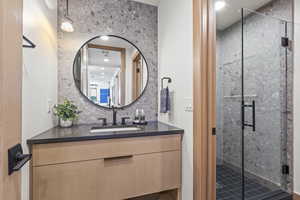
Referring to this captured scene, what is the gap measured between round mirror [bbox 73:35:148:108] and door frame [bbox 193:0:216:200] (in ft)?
3.24

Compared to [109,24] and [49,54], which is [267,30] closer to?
[109,24]

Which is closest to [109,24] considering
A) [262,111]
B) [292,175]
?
[262,111]

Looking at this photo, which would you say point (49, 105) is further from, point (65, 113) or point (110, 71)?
point (110, 71)

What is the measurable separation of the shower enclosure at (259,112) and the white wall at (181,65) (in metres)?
0.85

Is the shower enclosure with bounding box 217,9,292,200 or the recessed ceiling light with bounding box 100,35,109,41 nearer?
the shower enclosure with bounding box 217,9,292,200

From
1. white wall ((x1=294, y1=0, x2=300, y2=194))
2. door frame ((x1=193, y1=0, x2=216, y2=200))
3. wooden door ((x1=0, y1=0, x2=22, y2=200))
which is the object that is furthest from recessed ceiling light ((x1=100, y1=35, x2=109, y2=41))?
white wall ((x1=294, y1=0, x2=300, y2=194))

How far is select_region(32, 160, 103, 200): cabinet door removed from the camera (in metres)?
1.17

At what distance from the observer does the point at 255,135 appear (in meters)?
2.17

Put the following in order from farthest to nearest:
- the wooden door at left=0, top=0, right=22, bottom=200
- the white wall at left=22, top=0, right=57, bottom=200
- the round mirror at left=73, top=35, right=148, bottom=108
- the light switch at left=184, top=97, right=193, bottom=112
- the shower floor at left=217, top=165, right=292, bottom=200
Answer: the round mirror at left=73, top=35, right=148, bottom=108, the shower floor at left=217, top=165, right=292, bottom=200, the light switch at left=184, top=97, right=193, bottom=112, the white wall at left=22, top=0, right=57, bottom=200, the wooden door at left=0, top=0, right=22, bottom=200

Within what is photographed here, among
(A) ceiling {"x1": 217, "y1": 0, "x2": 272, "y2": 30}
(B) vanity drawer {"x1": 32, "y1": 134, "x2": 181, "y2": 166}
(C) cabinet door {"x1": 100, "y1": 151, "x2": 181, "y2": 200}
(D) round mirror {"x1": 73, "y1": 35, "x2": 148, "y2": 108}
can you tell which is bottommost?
(C) cabinet door {"x1": 100, "y1": 151, "x2": 181, "y2": 200}

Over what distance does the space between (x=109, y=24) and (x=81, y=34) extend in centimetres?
38

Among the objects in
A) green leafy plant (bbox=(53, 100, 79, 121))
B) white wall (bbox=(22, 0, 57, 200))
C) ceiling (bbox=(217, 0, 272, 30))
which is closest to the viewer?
white wall (bbox=(22, 0, 57, 200))

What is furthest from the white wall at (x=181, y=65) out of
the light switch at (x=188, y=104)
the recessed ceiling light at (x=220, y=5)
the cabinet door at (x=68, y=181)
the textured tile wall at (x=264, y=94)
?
the textured tile wall at (x=264, y=94)

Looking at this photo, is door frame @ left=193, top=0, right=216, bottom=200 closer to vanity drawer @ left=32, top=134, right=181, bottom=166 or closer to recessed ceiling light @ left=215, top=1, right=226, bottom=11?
vanity drawer @ left=32, top=134, right=181, bottom=166
